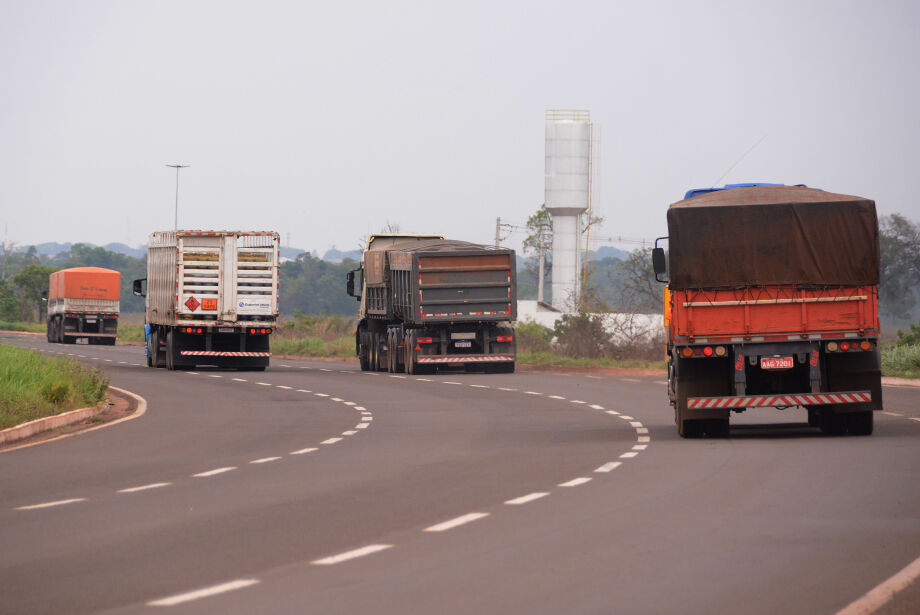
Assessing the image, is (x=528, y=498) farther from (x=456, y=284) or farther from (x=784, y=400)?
(x=456, y=284)

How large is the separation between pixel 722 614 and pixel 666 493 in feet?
16.7

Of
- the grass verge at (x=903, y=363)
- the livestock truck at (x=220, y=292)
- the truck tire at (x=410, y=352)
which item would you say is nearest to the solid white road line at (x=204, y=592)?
the grass verge at (x=903, y=363)

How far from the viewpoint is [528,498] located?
40.5 feet

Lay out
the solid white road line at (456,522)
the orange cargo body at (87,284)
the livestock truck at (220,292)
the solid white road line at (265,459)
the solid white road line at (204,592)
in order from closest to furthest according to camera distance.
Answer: the solid white road line at (204,592) < the solid white road line at (456,522) < the solid white road line at (265,459) < the livestock truck at (220,292) < the orange cargo body at (87,284)

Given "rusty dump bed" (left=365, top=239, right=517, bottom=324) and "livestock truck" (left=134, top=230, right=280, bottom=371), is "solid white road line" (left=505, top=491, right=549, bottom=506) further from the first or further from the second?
"livestock truck" (left=134, top=230, right=280, bottom=371)

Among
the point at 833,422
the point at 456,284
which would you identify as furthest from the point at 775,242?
the point at 456,284

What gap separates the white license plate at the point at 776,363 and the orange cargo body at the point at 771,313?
29 centimetres

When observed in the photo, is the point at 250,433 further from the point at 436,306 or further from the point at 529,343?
the point at 529,343

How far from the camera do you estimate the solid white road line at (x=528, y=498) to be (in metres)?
12.1

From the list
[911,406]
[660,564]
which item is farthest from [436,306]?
[660,564]

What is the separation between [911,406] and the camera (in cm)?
2516

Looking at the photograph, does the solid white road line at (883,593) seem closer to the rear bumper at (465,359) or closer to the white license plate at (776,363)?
the white license plate at (776,363)

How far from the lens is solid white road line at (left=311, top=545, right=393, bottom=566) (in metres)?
9.12

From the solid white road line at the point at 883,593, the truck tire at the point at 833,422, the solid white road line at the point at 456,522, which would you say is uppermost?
the truck tire at the point at 833,422
